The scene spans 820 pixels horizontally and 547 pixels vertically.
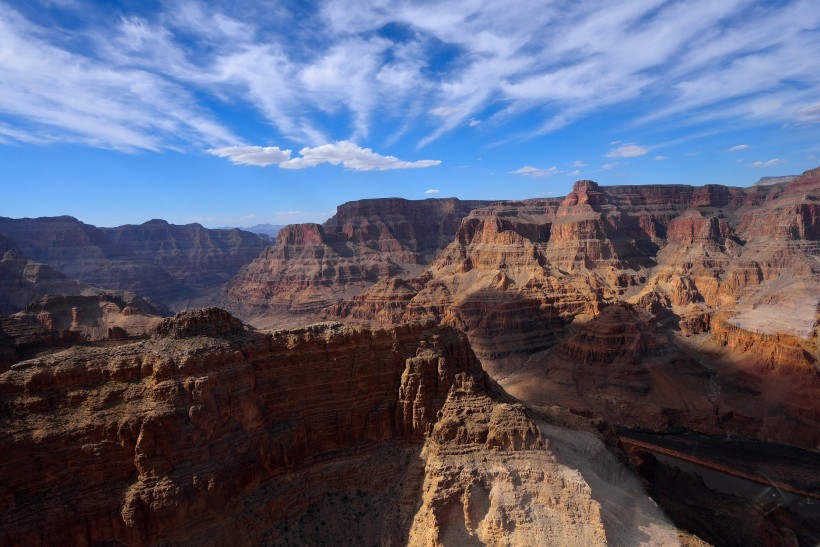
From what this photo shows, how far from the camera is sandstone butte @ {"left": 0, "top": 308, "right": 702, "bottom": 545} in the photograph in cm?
2628

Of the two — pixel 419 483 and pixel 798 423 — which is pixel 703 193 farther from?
pixel 419 483

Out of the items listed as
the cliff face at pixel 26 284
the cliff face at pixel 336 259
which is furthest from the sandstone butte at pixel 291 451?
the cliff face at pixel 336 259

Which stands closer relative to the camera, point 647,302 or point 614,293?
point 647,302

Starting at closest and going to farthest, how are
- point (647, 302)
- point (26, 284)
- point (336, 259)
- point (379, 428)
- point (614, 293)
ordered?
point (379, 428) < point (647, 302) < point (26, 284) < point (614, 293) < point (336, 259)

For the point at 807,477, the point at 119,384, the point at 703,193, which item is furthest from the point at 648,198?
the point at 119,384

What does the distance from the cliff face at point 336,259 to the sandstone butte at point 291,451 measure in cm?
10559

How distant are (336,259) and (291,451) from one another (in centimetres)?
13985

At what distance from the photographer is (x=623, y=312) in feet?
273

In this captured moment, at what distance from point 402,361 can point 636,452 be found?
2614 cm

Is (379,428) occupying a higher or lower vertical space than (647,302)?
lower

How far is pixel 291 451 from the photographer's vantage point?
32250 millimetres

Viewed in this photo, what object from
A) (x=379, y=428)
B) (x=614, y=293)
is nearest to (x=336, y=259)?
(x=614, y=293)

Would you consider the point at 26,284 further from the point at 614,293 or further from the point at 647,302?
the point at 647,302

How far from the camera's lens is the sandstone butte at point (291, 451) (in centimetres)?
2628
